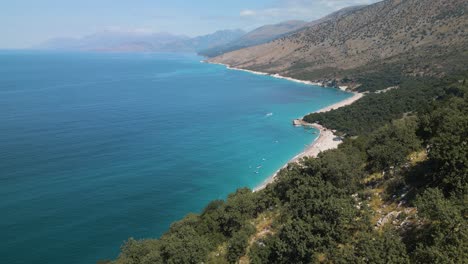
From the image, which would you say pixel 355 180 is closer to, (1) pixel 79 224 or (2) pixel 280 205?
(2) pixel 280 205

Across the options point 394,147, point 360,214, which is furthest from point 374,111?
point 360,214

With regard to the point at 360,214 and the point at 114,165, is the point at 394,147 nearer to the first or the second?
the point at 360,214

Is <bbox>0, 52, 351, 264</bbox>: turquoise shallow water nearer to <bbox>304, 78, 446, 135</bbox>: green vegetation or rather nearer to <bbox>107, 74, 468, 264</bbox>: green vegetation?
<bbox>304, 78, 446, 135</bbox>: green vegetation

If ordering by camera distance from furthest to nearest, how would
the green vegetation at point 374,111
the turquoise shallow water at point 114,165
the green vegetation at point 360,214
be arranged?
1. the green vegetation at point 374,111
2. the turquoise shallow water at point 114,165
3. the green vegetation at point 360,214

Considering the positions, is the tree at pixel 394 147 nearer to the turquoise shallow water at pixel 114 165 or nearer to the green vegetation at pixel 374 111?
the turquoise shallow water at pixel 114 165

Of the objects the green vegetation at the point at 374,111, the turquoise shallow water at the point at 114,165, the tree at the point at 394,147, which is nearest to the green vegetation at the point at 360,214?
the tree at the point at 394,147

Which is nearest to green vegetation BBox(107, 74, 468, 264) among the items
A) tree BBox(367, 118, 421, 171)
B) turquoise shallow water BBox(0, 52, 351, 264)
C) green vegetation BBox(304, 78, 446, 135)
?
tree BBox(367, 118, 421, 171)

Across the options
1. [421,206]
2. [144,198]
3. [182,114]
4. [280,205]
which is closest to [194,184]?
[144,198]
